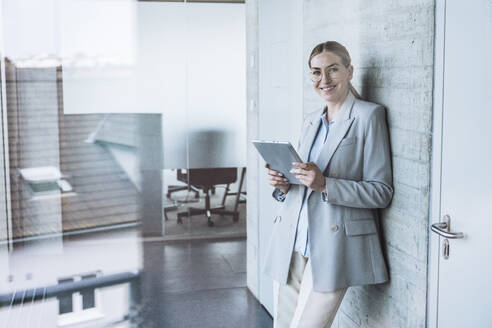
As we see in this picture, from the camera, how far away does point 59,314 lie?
14.7 feet

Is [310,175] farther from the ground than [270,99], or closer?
closer

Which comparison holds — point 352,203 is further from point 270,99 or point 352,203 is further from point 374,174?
point 270,99

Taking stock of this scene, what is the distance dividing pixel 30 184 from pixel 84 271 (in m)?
1.01

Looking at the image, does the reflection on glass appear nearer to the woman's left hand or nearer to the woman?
the woman

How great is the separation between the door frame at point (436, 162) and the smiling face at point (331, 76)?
481 millimetres

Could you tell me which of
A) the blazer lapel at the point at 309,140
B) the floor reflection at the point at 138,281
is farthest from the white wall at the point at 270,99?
the blazer lapel at the point at 309,140

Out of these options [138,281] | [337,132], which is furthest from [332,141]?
[138,281]

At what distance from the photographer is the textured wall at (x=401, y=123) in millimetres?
2510

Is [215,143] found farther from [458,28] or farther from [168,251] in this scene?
[458,28]

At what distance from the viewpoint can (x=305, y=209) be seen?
285 cm

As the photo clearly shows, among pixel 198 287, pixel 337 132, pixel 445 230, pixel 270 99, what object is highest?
pixel 270 99

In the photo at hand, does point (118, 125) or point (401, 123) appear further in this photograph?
point (118, 125)

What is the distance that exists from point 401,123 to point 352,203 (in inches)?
15.6

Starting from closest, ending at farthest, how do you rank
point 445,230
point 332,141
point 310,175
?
point 445,230
point 310,175
point 332,141
